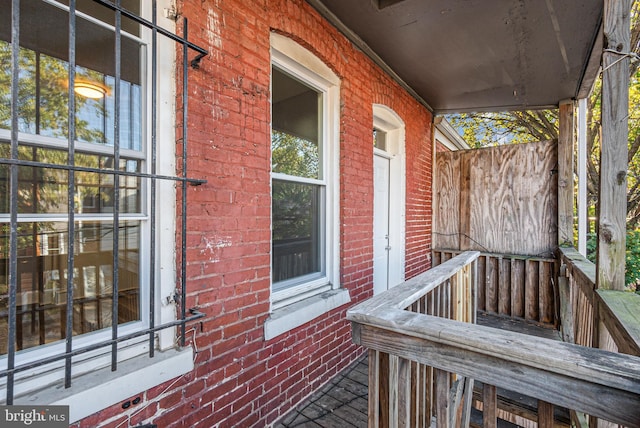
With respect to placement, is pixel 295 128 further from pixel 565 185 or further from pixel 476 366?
pixel 565 185

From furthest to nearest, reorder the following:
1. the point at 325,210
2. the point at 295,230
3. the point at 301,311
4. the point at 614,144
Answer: the point at 325,210 → the point at 295,230 → the point at 301,311 → the point at 614,144

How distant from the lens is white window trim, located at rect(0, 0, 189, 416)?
1151 mm

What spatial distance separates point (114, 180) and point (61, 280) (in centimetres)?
45

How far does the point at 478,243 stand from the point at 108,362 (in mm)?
4446

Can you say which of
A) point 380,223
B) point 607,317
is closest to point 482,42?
point 380,223

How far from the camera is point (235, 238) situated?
5.74 ft

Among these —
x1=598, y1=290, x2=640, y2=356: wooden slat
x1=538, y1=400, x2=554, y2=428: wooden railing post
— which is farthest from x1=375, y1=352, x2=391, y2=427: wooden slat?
x1=598, y1=290, x2=640, y2=356: wooden slat

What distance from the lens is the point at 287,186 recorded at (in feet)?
7.56

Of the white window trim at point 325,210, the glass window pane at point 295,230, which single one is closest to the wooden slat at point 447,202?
the white window trim at point 325,210

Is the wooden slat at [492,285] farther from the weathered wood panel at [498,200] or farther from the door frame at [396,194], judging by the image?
the door frame at [396,194]

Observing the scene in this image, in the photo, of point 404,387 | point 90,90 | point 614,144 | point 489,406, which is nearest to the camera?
point 489,406

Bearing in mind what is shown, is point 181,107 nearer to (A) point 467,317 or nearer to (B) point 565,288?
(A) point 467,317

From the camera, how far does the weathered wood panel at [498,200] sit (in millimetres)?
4066

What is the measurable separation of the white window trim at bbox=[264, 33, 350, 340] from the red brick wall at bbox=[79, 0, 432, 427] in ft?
0.27
